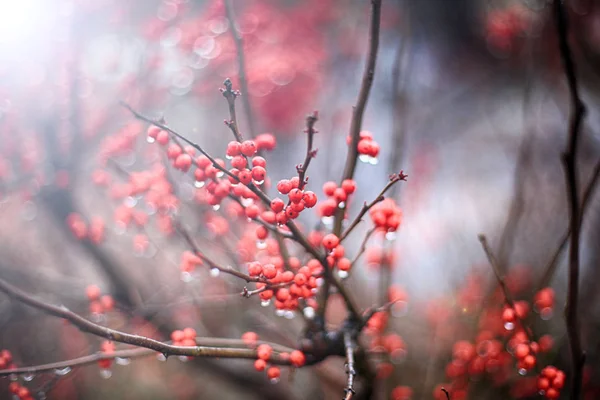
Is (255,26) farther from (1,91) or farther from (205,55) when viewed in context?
(1,91)

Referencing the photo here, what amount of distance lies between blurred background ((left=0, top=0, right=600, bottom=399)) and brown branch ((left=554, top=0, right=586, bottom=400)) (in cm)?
84

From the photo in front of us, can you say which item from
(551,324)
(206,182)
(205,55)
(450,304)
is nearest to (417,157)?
(450,304)

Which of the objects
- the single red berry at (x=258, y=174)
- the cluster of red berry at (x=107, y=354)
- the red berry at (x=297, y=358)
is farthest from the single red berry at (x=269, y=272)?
the cluster of red berry at (x=107, y=354)

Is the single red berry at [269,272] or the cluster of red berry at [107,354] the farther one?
the cluster of red berry at [107,354]

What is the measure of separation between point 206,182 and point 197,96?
8.89 feet

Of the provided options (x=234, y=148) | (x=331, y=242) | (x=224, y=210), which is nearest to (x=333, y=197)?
(x=331, y=242)

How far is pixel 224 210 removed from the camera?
241cm

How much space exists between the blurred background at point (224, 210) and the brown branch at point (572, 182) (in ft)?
2.75

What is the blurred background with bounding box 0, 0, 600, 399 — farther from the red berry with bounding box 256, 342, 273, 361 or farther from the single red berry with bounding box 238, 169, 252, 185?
the single red berry with bounding box 238, 169, 252, 185

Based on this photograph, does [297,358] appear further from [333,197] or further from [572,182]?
[572,182]

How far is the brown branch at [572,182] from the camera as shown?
0.94 metres

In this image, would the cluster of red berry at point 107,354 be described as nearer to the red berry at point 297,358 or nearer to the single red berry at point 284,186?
the red berry at point 297,358

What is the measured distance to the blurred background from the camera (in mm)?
2344

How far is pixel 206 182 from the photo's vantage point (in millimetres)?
1258
